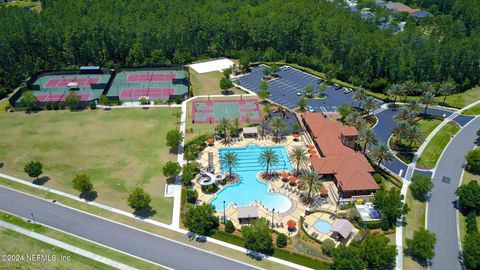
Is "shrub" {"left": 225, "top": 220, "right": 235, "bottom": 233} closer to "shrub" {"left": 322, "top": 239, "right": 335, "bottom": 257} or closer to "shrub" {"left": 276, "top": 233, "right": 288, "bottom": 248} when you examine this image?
"shrub" {"left": 276, "top": 233, "right": 288, "bottom": 248}

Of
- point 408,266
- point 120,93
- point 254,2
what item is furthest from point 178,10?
point 408,266

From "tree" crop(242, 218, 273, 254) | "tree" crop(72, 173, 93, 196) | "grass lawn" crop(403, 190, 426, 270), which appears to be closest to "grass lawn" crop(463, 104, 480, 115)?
"grass lawn" crop(403, 190, 426, 270)

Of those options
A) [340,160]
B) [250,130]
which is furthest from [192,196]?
[340,160]

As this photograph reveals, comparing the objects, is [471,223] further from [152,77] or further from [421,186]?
[152,77]

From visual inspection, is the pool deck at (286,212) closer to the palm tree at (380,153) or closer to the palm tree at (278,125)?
the palm tree at (380,153)

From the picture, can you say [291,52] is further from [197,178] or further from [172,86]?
[197,178]

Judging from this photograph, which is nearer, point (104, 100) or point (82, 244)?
point (82, 244)
